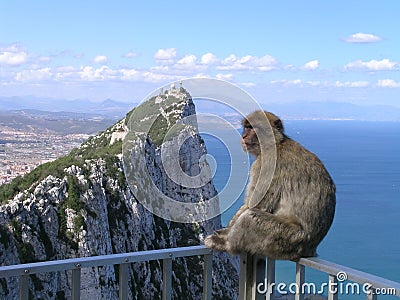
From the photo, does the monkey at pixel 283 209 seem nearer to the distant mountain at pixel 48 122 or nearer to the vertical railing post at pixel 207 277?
the vertical railing post at pixel 207 277

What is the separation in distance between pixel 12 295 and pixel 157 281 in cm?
1039

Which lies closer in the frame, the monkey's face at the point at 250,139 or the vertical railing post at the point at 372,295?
the vertical railing post at the point at 372,295

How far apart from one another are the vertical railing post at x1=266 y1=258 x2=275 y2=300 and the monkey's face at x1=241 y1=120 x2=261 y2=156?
2.80 ft

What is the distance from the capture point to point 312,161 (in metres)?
2.97

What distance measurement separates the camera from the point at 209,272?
2.51m

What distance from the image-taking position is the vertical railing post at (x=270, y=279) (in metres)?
2.43

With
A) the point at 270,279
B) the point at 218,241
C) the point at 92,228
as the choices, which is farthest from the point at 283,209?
the point at 92,228

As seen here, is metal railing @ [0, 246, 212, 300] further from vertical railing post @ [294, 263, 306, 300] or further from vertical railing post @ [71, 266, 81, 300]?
vertical railing post @ [294, 263, 306, 300]

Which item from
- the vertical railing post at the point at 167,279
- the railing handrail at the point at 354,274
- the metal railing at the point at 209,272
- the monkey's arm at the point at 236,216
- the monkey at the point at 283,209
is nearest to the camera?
the railing handrail at the point at 354,274

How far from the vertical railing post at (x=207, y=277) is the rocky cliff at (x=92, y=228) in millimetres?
14628

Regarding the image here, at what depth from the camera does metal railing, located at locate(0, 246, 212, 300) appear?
2053 millimetres

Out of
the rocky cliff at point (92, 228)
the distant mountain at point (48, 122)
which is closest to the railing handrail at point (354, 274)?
the rocky cliff at point (92, 228)

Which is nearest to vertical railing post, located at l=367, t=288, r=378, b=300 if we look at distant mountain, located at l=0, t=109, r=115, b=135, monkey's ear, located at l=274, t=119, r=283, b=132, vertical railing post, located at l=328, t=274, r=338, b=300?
vertical railing post, located at l=328, t=274, r=338, b=300

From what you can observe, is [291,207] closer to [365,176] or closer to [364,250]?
[364,250]
